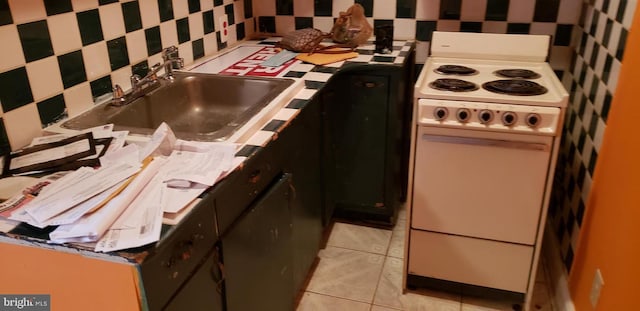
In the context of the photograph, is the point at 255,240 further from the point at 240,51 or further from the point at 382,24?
the point at 382,24

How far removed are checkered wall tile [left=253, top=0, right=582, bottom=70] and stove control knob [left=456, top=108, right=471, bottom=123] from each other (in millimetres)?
876

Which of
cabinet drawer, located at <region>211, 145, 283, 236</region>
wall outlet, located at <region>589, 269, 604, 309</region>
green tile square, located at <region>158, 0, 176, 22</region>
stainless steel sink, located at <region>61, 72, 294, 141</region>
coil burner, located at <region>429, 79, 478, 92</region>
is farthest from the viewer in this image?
green tile square, located at <region>158, 0, 176, 22</region>

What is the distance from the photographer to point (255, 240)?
1.39 metres

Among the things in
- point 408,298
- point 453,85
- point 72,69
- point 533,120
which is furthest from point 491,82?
point 72,69

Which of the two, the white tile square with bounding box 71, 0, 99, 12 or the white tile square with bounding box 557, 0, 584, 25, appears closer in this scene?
the white tile square with bounding box 71, 0, 99, 12

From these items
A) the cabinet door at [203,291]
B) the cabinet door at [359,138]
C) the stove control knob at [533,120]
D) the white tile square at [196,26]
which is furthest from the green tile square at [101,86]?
the stove control knob at [533,120]

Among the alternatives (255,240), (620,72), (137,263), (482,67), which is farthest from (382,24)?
(137,263)

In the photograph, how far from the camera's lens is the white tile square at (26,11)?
1.28m

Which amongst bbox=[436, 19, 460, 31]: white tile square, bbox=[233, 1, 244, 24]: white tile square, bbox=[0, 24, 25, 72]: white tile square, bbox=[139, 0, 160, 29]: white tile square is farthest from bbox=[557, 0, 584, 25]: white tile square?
bbox=[0, 24, 25, 72]: white tile square

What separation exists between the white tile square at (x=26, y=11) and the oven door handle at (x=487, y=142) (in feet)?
4.10

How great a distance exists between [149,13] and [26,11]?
54cm

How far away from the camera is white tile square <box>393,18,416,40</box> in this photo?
247cm

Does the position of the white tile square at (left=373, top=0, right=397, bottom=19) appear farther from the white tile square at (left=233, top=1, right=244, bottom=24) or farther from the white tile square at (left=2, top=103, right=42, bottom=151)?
the white tile square at (left=2, top=103, right=42, bottom=151)

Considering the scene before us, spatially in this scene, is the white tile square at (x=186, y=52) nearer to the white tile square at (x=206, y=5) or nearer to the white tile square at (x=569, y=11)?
the white tile square at (x=206, y=5)
